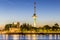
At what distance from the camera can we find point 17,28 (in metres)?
120

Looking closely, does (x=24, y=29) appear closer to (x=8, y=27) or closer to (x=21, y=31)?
(x=21, y=31)

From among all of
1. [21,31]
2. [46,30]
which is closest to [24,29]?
[21,31]

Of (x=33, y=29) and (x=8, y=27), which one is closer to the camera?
(x=33, y=29)

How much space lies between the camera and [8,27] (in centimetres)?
12675

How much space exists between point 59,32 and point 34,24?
42.3 feet

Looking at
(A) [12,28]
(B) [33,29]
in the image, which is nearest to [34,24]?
(B) [33,29]

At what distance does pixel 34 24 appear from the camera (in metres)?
119

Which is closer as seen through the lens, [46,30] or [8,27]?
[46,30]

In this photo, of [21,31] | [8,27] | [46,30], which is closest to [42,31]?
[46,30]

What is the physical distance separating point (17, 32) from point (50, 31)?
15649 millimetres

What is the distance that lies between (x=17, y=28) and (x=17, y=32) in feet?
23.6

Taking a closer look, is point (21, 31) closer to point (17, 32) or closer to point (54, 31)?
point (17, 32)

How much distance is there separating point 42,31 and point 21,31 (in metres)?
9.38

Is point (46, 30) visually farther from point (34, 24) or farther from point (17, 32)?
point (17, 32)
